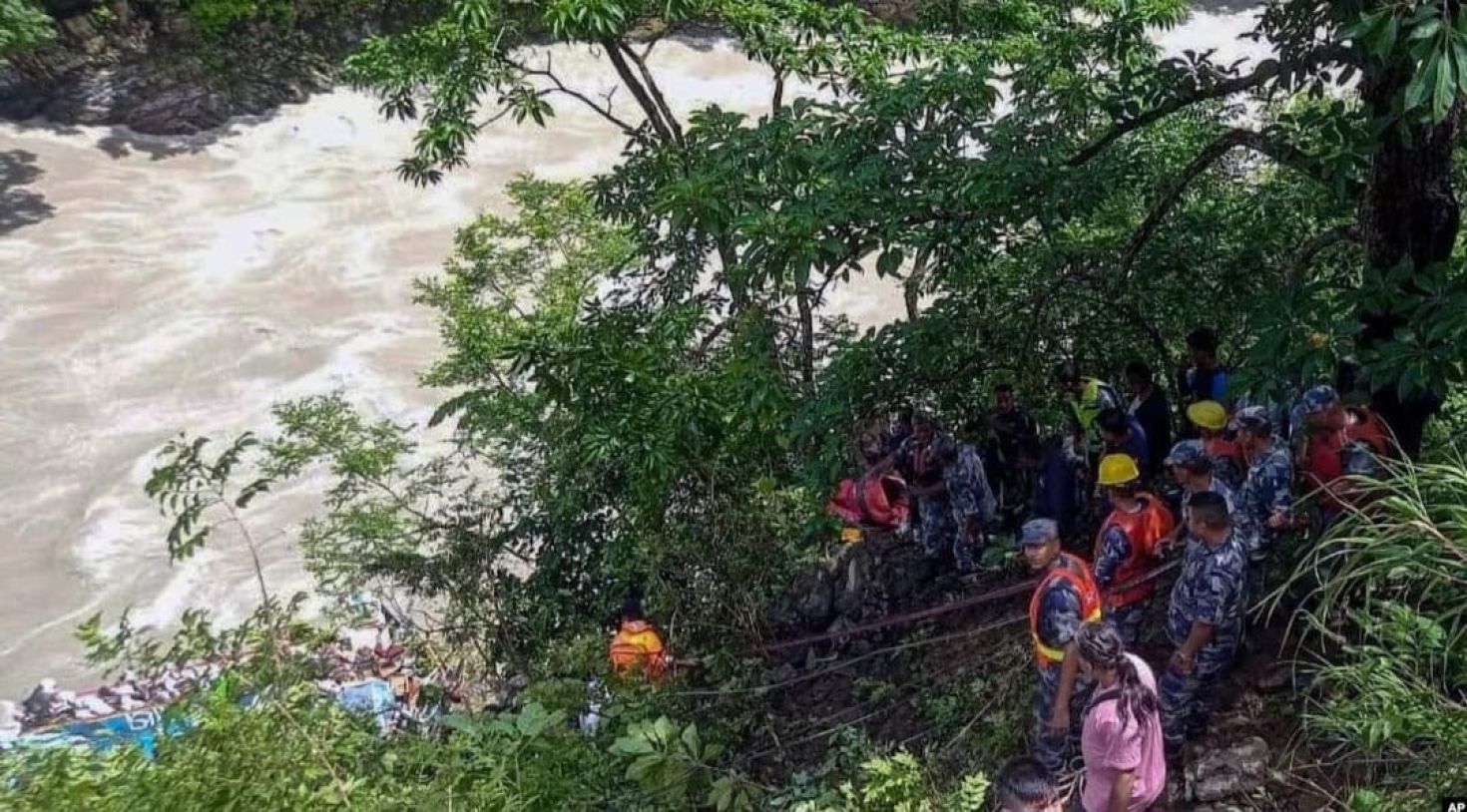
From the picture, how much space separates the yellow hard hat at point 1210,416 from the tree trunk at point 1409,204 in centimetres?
60

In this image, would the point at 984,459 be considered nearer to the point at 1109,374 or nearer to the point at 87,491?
the point at 1109,374

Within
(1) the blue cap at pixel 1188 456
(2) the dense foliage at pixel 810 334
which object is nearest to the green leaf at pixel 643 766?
(2) the dense foliage at pixel 810 334

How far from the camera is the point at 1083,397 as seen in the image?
5801 mm

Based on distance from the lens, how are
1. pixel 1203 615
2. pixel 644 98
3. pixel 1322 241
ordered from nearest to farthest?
pixel 1203 615 < pixel 1322 241 < pixel 644 98

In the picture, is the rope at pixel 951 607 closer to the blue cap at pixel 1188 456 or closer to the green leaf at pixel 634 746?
the blue cap at pixel 1188 456

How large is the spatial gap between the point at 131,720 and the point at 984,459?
478 centimetres

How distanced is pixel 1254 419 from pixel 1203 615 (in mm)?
859

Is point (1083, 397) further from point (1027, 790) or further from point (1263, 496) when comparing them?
point (1027, 790)

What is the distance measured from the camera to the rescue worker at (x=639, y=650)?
5.71m

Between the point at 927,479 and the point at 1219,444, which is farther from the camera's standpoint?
the point at 927,479

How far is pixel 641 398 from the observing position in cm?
562

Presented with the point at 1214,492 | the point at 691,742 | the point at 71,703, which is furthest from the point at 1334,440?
the point at 71,703

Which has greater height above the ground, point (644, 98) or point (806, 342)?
point (644, 98)

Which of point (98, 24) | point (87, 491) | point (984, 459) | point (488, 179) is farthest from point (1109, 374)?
point (98, 24)
